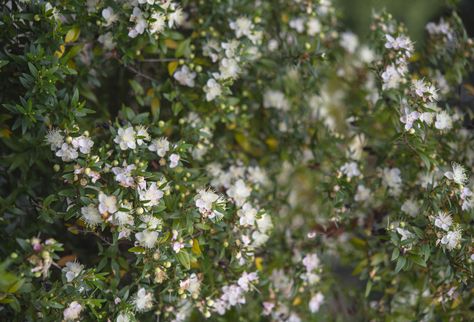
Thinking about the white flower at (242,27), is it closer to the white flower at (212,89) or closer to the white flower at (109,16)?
the white flower at (212,89)

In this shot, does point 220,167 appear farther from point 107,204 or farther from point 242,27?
point 107,204

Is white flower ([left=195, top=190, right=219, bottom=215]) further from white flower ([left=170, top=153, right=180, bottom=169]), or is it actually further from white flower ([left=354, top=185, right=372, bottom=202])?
white flower ([left=354, top=185, right=372, bottom=202])

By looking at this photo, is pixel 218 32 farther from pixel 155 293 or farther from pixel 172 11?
pixel 155 293

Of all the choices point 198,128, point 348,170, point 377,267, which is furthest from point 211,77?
point 377,267

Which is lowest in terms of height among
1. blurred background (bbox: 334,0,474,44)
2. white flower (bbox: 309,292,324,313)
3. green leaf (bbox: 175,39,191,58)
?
white flower (bbox: 309,292,324,313)

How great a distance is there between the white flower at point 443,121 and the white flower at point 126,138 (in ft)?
3.46

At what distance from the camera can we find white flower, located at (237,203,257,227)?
1.74 m

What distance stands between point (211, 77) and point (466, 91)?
107 centimetres

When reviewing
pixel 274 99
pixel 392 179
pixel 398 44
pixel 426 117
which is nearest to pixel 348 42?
pixel 274 99

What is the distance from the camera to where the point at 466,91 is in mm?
2162

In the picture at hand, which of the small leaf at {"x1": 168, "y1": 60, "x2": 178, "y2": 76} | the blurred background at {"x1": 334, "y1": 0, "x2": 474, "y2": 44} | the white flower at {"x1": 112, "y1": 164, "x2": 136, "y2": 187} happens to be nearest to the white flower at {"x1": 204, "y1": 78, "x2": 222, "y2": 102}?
the small leaf at {"x1": 168, "y1": 60, "x2": 178, "y2": 76}

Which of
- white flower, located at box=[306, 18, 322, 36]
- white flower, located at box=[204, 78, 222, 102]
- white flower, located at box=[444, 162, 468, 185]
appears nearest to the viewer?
white flower, located at box=[444, 162, 468, 185]

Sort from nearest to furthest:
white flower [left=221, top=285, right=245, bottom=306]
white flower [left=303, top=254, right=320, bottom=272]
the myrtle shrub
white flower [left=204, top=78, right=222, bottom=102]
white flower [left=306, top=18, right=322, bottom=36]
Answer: the myrtle shrub → white flower [left=221, top=285, right=245, bottom=306] → white flower [left=204, top=78, right=222, bottom=102] → white flower [left=303, top=254, right=320, bottom=272] → white flower [left=306, top=18, right=322, bottom=36]

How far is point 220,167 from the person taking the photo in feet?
7.00
